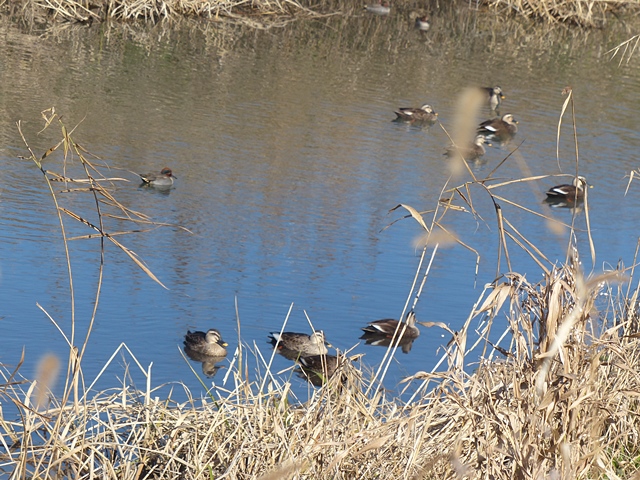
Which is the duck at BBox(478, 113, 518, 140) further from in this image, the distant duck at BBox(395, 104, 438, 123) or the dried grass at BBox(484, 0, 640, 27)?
the dried grass at BBox(484, 0, 640, 27)

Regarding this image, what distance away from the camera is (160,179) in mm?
10477

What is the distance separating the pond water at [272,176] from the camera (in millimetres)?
7672

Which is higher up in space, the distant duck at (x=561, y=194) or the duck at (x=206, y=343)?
the distant duck at (x=561, y=194)

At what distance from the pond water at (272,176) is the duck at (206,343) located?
13cm

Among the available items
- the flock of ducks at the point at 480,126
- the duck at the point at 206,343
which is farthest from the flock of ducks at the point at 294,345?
the flock of ducks at the point at 480,126

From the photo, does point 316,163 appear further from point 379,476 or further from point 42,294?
point 379,476

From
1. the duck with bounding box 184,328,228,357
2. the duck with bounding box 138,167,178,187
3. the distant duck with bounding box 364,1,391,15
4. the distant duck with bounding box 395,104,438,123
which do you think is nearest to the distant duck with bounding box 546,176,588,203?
the distant duck with bounding box 395,104,438,123

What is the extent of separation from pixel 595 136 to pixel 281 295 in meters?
7.75

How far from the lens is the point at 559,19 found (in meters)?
25.7

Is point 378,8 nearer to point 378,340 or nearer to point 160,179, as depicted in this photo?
point 160,179

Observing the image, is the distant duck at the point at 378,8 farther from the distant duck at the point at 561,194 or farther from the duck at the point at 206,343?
the duck at the point at 206,343

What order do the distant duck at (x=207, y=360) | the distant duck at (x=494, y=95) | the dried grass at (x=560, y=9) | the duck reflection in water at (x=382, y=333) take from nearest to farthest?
the distant duck at (x=207, y=360) < the duck reflection in water at (x=382, y=333) < the distant duck at (x=494, y=95) < the dried grass at (x=560, y=9)

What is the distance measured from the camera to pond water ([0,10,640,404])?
7672 millimetres

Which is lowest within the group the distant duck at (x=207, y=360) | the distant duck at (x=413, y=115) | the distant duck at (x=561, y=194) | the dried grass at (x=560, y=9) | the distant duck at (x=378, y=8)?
the distant duck at (x=207, y=360)
